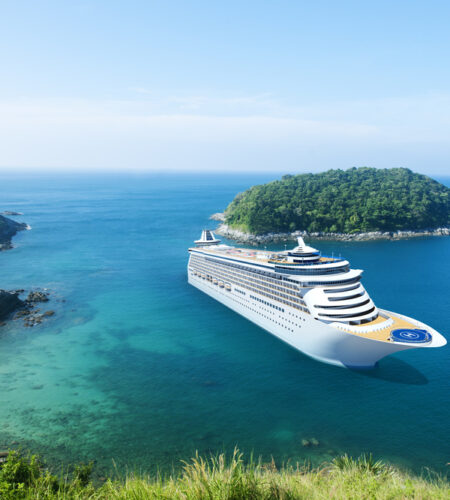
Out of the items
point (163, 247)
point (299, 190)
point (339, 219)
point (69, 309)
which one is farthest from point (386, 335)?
point (299, 190)

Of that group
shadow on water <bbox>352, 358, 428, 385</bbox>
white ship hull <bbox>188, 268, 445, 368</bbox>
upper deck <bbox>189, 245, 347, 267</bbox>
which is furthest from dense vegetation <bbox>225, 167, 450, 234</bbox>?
shadow on water <bbox>352, 358, 428, 385</bbox>

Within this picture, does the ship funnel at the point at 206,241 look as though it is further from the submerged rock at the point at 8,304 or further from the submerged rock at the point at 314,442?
the submerged rock at the point at 314,442

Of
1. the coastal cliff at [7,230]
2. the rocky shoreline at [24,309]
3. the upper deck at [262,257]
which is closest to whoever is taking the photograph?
the upper deck at [262,257]

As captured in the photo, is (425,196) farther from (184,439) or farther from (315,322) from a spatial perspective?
(184,439)

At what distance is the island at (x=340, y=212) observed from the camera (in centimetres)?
7950

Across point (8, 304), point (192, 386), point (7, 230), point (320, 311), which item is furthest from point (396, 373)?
point (7, 230)

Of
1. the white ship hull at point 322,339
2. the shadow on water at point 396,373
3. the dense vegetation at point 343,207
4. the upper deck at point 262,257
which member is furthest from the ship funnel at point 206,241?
the shadow on water at point 396,373

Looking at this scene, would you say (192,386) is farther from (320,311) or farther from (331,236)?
(331,236)

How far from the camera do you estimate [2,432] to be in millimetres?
21547

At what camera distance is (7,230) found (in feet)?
267

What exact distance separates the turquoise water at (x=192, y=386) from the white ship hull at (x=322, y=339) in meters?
0.83

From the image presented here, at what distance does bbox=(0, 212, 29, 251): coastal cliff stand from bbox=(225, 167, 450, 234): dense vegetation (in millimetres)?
47348

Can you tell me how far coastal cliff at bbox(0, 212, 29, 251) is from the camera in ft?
233

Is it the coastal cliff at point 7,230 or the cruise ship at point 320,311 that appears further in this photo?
the coastal cliff at point 7,230
